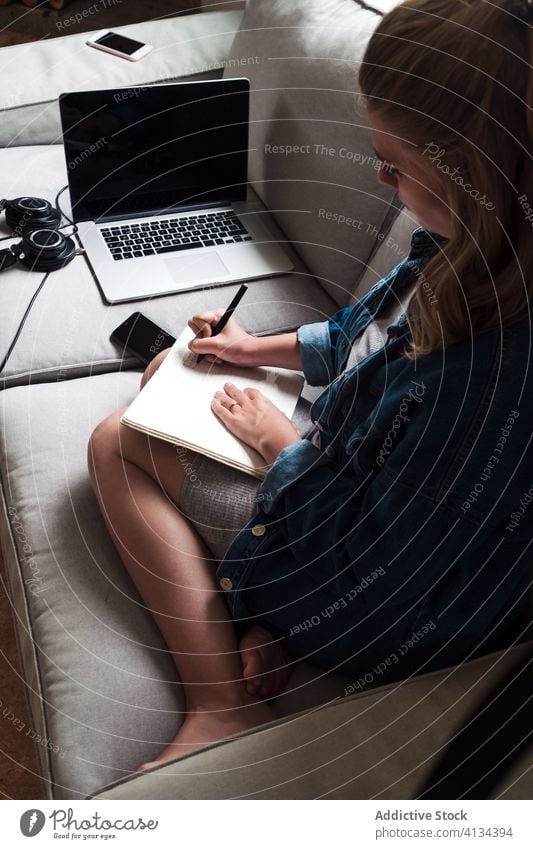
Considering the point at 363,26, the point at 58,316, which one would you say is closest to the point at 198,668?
the point at 58,316

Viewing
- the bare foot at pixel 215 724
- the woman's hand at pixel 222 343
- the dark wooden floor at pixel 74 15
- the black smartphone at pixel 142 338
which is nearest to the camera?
the bare foot at pixel 215 724

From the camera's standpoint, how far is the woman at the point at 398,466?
60cm

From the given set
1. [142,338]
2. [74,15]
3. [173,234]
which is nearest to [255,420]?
[142,338]

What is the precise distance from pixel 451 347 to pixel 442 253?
0.09 meters

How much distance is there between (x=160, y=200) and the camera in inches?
49.4

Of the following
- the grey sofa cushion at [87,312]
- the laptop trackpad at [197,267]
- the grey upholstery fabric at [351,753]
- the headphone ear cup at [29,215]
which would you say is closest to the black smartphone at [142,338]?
the grey sofa cushion at [87,312]

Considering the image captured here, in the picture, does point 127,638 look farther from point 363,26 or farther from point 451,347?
point 363,26

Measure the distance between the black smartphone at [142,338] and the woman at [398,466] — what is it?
7.4 inches

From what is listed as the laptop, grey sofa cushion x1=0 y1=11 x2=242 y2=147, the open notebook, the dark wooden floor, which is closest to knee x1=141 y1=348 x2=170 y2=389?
the open notebook

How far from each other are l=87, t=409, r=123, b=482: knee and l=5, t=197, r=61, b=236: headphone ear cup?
44 cm

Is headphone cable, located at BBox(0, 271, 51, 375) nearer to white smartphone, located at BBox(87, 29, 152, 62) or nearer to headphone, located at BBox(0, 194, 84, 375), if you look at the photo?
headphone, located at BBox(0, 194, 84, 375)

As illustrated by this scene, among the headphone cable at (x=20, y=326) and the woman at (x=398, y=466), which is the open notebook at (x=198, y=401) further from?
the headphone cable at (x=20, y=326)
